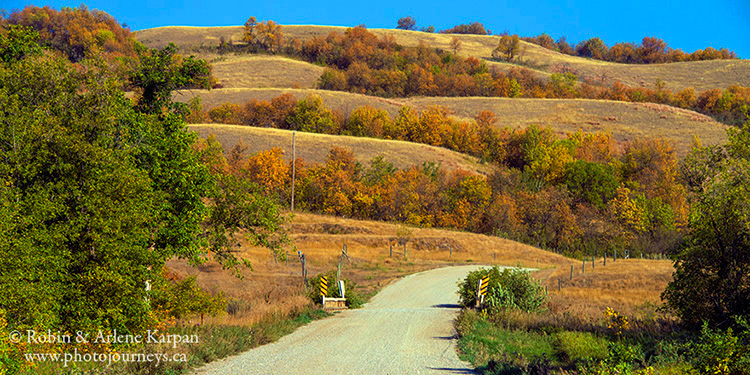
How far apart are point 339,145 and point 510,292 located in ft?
263

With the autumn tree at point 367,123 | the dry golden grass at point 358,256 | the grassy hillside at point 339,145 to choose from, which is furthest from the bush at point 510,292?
the autumn tree at point 367,123

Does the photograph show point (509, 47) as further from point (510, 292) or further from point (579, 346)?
point (579, 346)

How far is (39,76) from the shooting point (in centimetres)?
1789

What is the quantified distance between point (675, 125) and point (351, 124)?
64361 mm

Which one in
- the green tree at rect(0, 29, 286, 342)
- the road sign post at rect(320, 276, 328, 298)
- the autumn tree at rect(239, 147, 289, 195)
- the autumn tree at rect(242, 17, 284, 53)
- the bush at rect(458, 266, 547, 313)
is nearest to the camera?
the green tree at rect(0, 29, 286, 342)

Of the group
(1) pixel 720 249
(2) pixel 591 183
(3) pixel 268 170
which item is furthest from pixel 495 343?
(2) pixel 591 183

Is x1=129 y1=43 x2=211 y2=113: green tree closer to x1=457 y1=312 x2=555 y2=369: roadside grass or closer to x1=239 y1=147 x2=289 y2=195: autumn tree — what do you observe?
x1=457 y1=312 x2=555 y2=369: roadside grass

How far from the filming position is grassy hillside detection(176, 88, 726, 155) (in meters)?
121

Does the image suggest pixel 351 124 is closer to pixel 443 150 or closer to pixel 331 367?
pixel 443 150

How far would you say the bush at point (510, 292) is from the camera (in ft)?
73.8

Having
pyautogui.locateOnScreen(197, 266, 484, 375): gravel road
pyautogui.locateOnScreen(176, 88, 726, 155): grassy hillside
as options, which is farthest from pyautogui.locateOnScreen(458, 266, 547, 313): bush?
pyautogui.locateOnScreen(176, 88, 726, 155): grassy hillside

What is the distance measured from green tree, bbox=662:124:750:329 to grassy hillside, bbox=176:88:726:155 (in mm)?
104522

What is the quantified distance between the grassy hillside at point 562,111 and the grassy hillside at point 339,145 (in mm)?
21101

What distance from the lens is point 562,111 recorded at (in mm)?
132750
